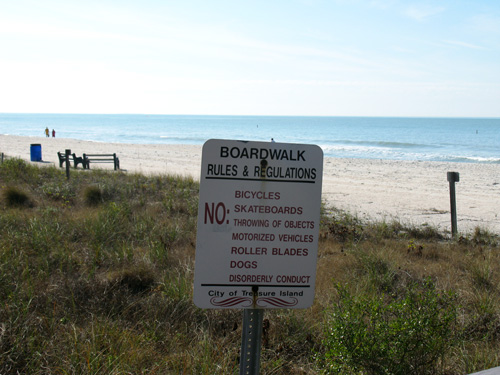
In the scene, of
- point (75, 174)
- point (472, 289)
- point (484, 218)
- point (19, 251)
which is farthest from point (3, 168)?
point (484, 218)

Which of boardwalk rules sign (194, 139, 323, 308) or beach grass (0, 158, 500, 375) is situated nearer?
boardwalk rules sign (194, 139, 323, 308)

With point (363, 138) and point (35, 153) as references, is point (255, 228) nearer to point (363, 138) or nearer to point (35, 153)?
point (35, 153)

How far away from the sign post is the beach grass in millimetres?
852

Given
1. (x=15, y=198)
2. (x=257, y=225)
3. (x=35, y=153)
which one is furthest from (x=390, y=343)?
(x=35, y=153)

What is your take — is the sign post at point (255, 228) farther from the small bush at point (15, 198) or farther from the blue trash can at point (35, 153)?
the blue trash can at point (35, 153)

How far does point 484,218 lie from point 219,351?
1034 cm

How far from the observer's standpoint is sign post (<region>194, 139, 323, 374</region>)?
75.2 inches

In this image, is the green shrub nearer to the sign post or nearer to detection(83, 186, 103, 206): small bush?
the sign post

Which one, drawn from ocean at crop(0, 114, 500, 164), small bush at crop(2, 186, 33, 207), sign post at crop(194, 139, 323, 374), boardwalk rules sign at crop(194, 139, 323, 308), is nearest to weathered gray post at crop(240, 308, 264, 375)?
sign post at crop(194, 139, 323, 374)

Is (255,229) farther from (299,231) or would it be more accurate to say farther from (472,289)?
(472,289)

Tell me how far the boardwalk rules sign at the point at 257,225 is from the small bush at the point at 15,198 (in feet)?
23.2

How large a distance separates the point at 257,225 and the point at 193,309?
6.69 ft

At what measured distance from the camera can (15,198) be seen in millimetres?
8109

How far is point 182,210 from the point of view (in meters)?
8.28
